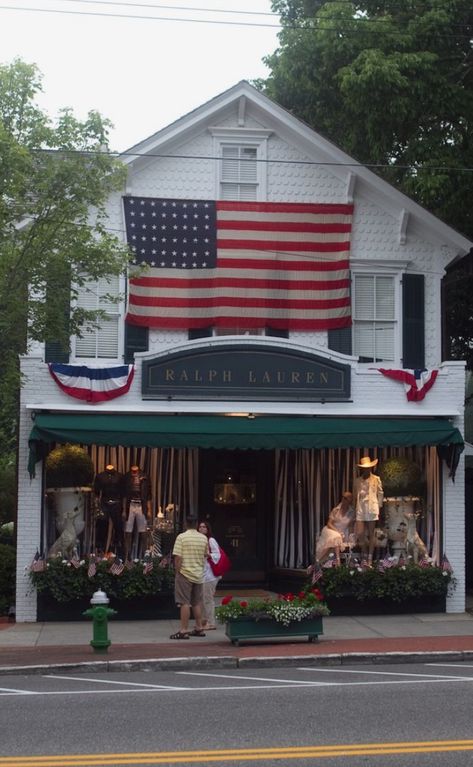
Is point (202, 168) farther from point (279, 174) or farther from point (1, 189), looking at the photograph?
point (1, 189)


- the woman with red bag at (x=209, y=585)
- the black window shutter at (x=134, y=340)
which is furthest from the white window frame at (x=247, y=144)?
the woman with red bag at (x=209, y=585)

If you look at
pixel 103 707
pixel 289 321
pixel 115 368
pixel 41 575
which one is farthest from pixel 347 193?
pixel 103 707

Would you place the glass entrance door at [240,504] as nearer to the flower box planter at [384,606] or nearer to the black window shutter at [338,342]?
the flower box planter at [384,606]

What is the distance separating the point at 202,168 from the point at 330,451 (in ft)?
18.1

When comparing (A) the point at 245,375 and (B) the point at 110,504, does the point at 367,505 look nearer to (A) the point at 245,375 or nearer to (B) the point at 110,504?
(A) the point at 245,375

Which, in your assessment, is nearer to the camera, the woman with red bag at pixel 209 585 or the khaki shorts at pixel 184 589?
the khaki shorts at pixel 184 589

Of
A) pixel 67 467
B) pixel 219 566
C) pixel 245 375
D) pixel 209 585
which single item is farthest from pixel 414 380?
pixel 67 467

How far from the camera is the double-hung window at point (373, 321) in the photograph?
21031 mm

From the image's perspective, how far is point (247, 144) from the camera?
21172 mm

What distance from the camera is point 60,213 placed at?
639 inches

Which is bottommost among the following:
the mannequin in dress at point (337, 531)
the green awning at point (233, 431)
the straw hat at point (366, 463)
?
the mannequin in dress at point (337, 531)

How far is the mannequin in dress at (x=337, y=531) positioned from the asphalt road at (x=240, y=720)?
20.7 ft

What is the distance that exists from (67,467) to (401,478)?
18.6 feet

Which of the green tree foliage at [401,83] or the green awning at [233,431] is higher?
the green tree foliage at [401,83]
